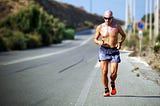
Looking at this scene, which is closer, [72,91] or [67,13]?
[72,91]

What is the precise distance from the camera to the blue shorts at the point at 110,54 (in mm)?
10836

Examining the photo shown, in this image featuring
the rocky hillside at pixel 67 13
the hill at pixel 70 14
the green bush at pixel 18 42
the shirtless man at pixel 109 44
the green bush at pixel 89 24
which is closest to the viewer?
the shirtless man at pixel 109 44

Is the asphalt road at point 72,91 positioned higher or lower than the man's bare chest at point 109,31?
lower

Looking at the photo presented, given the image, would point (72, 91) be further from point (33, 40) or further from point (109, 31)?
point (33, 40)

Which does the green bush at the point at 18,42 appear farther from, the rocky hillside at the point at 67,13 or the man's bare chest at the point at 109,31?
the rocky hillside at the point at 67,13

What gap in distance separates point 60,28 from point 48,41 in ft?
66.1

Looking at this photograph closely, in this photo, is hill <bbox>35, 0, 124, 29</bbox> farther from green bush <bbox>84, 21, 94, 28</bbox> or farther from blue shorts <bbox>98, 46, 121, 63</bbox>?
blue shorts <bbox>98, 46, 121, 63</bbox>

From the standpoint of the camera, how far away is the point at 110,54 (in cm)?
1083

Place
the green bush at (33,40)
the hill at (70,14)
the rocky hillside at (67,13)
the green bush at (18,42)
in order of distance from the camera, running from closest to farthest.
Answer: the green bush at (18,42), the green bush at (33,40), the rocky hillside at (67,13), the hill at (70,14)

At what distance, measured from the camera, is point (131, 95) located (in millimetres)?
11055

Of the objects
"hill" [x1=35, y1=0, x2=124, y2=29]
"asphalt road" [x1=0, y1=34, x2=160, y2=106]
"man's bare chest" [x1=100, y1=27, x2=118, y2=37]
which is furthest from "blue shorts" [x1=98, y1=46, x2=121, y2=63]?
"hill" [x1=35, y1=0, x2=124, y2=29]

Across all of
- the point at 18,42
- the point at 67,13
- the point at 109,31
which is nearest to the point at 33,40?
the point at 18,42

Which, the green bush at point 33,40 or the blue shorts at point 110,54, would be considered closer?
the blue shorts at point 110,54

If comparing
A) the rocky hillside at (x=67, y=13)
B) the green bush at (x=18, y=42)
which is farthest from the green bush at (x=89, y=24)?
the green bush at (x=18, y=42)
